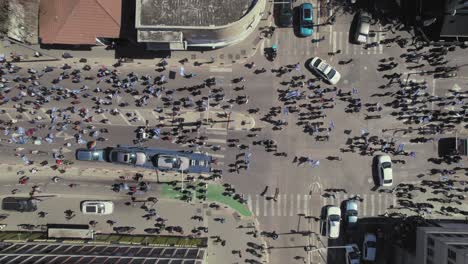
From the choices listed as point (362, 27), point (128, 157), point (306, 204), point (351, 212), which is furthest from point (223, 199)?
point (362, 27)

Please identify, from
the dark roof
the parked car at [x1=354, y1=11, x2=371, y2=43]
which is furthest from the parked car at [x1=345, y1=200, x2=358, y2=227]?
the dark roof

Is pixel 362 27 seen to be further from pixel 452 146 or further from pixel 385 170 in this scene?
pixel 452 146

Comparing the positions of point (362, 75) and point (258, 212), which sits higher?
point (362, 75)

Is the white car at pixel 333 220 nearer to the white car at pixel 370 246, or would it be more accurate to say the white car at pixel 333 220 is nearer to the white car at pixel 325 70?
the white car at pixel 370 246

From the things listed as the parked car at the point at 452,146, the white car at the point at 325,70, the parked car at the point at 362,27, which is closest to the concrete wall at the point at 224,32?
the white car at the point at 325,70

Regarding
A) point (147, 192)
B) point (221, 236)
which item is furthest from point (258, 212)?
point (147, 192)

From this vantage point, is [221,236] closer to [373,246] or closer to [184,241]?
[184,241]

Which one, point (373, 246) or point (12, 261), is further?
point (373, 246)
